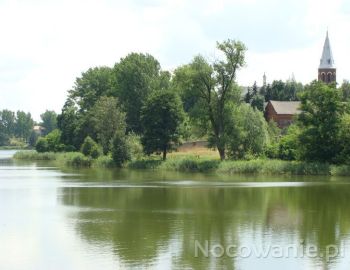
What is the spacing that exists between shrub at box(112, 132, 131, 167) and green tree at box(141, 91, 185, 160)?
241cm

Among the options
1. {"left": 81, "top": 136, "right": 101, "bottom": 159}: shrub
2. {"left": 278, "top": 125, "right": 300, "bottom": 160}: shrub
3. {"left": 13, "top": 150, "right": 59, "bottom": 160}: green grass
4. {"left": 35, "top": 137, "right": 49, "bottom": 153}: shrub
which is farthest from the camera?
{"left": 35, "top": 137, "right": 49, "bottom": 153}: shrub

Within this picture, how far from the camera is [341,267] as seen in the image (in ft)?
62.8

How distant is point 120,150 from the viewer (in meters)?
72.1

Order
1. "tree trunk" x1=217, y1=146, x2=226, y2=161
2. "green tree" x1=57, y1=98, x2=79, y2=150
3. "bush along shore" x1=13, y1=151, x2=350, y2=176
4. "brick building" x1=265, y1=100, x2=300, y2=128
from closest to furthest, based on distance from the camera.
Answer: "bush along shore" x1=13, y1=151, x2=350, y2=176 → "tree trunk" x1=217, y1=146, x2=226, y2=161 → "green tree" x1=57, y1=98, x2=79, y2=150 → "brick building" x1=265, y1=100, x2=300, y2=128

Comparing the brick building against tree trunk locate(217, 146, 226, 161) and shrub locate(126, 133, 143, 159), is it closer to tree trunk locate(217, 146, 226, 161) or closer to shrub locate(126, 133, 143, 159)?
shrub locate(126, 133, 143, 159)

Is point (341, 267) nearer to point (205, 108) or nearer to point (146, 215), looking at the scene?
point (146, 215)

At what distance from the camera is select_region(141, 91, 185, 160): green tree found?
6994cm

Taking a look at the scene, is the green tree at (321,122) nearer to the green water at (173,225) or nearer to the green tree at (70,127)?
the green water at (173,225)

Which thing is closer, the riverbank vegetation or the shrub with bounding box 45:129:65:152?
the riverbank vegetation

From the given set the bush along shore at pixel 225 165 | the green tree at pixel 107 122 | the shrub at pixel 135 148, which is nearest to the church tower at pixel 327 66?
the green tree at pixel 107 122

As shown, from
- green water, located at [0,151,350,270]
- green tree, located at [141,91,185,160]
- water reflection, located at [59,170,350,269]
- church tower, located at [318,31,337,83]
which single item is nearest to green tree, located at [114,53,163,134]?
green tree, located at [141,91,185,160]

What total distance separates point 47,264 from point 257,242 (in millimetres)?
7350

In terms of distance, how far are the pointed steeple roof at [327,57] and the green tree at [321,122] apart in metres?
75.2

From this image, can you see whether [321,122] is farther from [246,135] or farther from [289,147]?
A: [246,135]
